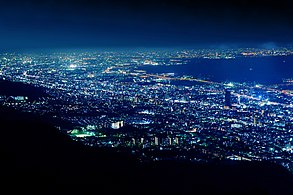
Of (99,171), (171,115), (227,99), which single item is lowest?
(227,99)

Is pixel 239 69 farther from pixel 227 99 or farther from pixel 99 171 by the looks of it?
pixel 99 171

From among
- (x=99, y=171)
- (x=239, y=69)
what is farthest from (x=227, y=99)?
(x=239, y=69)

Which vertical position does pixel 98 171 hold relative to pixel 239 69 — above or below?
above

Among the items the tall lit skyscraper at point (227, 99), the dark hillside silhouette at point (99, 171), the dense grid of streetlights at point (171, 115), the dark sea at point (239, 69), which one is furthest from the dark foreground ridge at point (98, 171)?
the dark sea at point (239, 69)

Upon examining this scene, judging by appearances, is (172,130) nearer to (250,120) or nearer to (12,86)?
(250,120)

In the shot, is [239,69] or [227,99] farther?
[239,69]

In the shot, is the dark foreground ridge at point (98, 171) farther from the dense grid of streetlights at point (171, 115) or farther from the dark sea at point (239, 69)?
the dark sea at point (239, 69)
